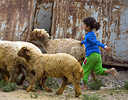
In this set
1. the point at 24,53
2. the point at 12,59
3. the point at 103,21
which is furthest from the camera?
the point at 103,21

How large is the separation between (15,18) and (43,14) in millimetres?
1617

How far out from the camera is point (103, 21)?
8.74 m

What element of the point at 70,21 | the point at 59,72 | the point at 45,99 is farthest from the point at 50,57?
the point at 70,21

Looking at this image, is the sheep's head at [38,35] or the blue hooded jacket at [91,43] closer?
the blue hooded jacket at [91,43]

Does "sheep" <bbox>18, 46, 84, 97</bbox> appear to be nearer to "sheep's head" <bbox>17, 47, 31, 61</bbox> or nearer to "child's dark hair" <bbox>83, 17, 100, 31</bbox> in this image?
"sheep's head" <bbox>17, 47, 31, 61</bbox>

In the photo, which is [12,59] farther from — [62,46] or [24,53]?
[62,46]

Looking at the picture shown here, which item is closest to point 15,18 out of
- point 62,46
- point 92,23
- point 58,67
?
point 62,46

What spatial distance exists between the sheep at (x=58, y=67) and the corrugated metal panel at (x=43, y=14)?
183 inches

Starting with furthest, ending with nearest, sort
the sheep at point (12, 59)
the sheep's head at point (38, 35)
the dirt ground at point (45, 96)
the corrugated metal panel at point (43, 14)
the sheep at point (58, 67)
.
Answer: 1. the corrugated metal panel at point (43, 14)
2. the sheep's head at point (38, 35)
3. the sheep at point (12, 59)
4. the sheep at point (58, 67)
5. the dirt ground at point (45, 96)

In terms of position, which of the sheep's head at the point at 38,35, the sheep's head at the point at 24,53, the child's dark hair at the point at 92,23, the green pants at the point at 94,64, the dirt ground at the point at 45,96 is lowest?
the dirt ground at the point at 45,96

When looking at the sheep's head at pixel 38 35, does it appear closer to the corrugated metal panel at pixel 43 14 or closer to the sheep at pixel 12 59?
the sheep at pixel 12 59

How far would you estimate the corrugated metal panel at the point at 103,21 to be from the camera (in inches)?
340

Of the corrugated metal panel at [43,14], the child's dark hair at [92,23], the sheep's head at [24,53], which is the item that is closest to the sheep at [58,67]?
the sheep's head at [24,53]

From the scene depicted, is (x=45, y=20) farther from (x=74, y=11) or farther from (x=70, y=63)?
(x=70, y=63)
